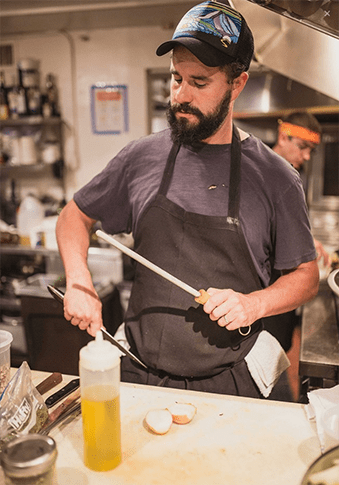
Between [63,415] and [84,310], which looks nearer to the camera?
[63,415]

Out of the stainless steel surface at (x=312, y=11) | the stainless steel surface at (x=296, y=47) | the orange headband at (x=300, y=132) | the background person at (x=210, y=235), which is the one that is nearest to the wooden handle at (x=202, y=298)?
the background person at (x=210, y=235)

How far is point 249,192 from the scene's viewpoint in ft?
4.97

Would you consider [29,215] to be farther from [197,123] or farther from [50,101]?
[197,123]

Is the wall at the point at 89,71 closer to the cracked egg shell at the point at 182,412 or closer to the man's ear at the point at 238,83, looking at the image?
the man's ear at the point at 238,83

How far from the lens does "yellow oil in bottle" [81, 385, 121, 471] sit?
3.00ft

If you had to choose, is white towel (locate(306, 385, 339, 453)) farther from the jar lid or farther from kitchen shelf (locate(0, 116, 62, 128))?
kitchen shelf (locate(0, 116, 62, 128))

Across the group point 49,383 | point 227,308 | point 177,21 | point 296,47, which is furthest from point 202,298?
point 177,21

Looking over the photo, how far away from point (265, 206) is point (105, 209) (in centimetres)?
57

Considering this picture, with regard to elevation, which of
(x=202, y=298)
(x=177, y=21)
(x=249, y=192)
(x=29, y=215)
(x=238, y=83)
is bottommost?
(x=29, y=215)

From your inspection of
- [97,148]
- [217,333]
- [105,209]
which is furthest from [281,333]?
[97,148]

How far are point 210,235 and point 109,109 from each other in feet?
9.54

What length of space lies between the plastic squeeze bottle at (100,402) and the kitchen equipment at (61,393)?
0.24 metres

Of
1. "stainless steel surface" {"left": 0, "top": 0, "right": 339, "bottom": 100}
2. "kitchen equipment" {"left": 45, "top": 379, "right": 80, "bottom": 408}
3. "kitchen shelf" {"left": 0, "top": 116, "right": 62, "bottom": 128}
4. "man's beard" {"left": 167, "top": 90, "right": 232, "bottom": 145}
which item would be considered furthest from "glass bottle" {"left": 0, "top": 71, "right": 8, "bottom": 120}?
"kitchen equipment" {"left": 45, "top": 379, "right": 80, "bottom": 408}

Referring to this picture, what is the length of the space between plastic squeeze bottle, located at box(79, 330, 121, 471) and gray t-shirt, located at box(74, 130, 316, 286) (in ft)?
2.36
